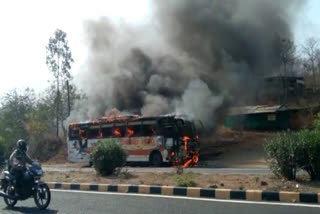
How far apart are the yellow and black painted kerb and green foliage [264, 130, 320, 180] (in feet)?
4.37

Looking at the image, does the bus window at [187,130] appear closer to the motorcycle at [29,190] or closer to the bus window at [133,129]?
the bus window at [133,129]

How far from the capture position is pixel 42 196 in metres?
9.59

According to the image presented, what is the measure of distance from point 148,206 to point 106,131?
17.7m

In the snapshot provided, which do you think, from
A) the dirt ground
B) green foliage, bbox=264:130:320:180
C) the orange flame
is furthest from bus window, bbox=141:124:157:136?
green foliage, bbox=264:130:320:180

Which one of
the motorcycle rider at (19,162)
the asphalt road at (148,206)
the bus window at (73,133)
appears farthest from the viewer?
the bus window at (73,133)

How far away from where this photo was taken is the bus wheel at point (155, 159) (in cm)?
2425

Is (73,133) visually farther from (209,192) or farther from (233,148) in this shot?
(209,192)

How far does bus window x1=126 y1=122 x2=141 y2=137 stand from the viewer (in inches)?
991

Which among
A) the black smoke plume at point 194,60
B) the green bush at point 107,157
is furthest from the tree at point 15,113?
the green bush at point 107,157

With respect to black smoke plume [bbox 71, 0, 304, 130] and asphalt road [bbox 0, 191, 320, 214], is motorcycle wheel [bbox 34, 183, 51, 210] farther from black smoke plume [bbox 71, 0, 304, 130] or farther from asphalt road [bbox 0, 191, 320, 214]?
black smoke plume [bbox 71, 0, 304, 130]

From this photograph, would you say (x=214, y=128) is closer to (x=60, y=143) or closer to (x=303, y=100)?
(x=303, y=100)

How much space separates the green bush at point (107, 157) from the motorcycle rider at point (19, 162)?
4.95 meters

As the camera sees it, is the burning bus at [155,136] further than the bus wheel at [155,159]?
No

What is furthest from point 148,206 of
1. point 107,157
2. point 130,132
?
point 130,132
